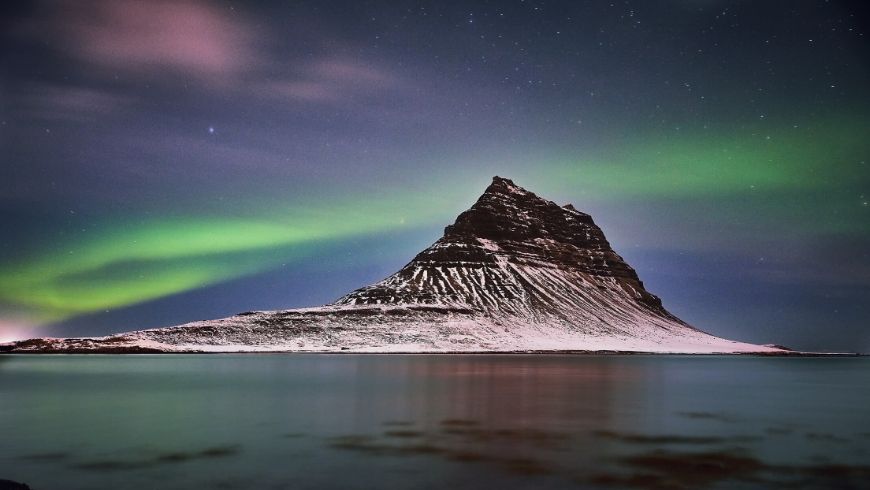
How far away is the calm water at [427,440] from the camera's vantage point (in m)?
23.6

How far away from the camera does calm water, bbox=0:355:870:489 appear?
23.6 m

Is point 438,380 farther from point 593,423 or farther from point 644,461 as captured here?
point 644,461

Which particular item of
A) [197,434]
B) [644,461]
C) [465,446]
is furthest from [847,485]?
[197,434]

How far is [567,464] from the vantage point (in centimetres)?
2612

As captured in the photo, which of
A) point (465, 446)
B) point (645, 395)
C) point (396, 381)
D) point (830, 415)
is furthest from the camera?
point (396, 381)

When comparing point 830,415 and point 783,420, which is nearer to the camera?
point 783,420

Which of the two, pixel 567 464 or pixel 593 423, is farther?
pixel 593 423

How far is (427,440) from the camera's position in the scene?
32156 millimetres

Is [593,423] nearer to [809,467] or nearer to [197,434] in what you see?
[809,467]

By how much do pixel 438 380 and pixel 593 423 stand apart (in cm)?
3818

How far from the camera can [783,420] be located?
43531 millimetres

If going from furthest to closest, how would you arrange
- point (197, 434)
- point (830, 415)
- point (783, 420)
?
point (830, 415)
point (783, 420)
point (197, 434)

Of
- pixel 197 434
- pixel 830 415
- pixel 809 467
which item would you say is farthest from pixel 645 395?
pixel 197 434

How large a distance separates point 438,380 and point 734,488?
55728 mm
